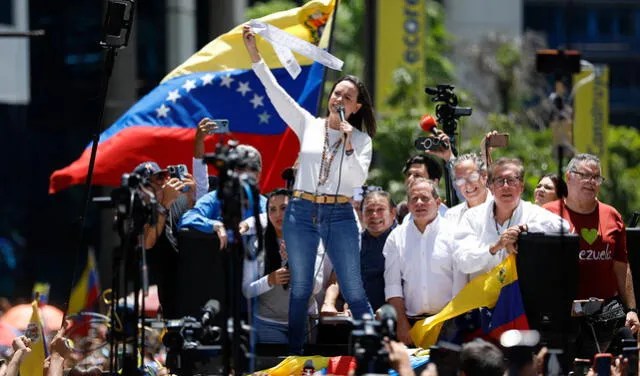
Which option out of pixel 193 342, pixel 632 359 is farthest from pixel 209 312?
pixel 632 359

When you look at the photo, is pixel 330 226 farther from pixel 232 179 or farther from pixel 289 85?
pixel 289 85

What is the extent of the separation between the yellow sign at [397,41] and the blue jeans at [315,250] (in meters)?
18.1

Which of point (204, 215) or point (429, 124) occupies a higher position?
point (429, 124)

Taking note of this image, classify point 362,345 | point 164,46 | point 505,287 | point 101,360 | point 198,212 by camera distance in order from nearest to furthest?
point 362,345
point 505,287
point 198,212
point 101,360
point 164,46

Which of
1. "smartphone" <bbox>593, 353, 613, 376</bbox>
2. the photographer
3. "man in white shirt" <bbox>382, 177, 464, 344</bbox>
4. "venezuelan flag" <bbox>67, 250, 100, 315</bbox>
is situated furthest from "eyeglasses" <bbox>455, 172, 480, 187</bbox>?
"venezuelan flag" <bbox>67, 250, 100, 315</bbox>

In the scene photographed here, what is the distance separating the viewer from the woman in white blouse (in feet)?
32.1

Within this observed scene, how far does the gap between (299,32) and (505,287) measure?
4799mm

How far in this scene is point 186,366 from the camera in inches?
383

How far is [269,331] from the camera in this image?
10.2 meters

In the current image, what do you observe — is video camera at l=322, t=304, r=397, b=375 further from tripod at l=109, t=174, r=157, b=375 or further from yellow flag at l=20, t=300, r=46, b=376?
yellow flag at l=20, t=300, r=46, b=376

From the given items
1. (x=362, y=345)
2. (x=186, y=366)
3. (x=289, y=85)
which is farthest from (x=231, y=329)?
(x=289, y=85)

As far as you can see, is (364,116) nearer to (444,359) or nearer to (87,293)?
(444,359)

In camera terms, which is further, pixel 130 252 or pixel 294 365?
pixel 294 365

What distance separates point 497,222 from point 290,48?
1.85 m
